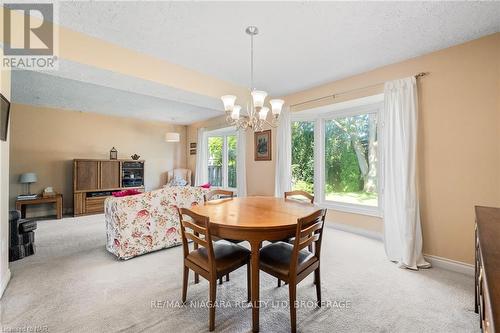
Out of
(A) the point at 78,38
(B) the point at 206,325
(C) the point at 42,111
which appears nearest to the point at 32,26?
(A) the point at 78,38

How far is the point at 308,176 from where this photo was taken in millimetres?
4336

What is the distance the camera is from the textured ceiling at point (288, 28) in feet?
6.28

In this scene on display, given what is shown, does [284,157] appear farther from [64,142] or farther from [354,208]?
[64,142]

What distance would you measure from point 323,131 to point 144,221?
3.38m

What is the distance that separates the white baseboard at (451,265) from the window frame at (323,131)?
0.84m

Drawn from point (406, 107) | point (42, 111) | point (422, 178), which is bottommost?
point (422, 178)

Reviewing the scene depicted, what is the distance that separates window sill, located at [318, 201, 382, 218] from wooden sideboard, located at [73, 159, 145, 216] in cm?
499

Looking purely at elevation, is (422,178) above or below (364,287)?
above

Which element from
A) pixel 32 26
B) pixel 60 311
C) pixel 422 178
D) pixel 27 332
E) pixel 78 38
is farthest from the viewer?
pixel 422 178

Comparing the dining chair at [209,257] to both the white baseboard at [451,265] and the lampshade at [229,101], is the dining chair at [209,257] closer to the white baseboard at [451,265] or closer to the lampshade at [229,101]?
the lampshade at [229,101]

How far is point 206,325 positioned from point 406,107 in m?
3.18

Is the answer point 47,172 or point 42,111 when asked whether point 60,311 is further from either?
point 42,111

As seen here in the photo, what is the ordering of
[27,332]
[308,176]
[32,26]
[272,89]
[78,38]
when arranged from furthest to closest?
[308,176]
[272,89]
[78,38]
[32,26]
[27,332]

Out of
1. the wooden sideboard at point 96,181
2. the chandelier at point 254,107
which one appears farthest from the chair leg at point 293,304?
the wooden sideboard at point 96,181
